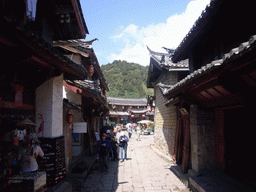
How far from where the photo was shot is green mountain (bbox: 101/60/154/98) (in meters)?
68.6

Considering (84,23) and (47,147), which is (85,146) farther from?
(84,23)

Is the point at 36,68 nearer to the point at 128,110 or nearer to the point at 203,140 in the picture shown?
the point at 203,140

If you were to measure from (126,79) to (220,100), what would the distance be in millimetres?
72419

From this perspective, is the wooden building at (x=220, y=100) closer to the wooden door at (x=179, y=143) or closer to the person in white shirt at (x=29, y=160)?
the wooden door at (x=179, y=143)

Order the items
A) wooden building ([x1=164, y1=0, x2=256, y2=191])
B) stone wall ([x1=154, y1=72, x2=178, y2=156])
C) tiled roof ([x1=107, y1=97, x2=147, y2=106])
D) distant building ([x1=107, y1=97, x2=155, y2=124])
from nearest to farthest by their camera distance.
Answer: wooden building ([x1=164, y1=0, x2=256, y2=191]) → stone wall ([x1=154, y1=72, x2=178, y2=156]) → distant building ([x1=107, y1=97, x2=155, y2=124]) → tiled roof ([x1=107, y1=97, x2=147, y2=106])

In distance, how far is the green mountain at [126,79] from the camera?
68588 millimetres

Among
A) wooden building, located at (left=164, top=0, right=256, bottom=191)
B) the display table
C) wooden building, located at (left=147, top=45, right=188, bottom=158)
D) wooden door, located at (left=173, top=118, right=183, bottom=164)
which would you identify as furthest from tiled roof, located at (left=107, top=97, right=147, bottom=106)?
the display table

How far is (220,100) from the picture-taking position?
4.95 m

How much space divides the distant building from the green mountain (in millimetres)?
16064

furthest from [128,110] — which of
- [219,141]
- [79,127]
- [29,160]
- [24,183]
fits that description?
[24,183]

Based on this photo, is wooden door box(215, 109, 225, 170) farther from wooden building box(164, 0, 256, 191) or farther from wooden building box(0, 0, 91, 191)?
wooden building box(0, 0, 91, 191)

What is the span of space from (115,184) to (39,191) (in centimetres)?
354

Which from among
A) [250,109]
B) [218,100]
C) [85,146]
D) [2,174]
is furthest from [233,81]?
[85,146]

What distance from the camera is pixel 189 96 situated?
589cm
